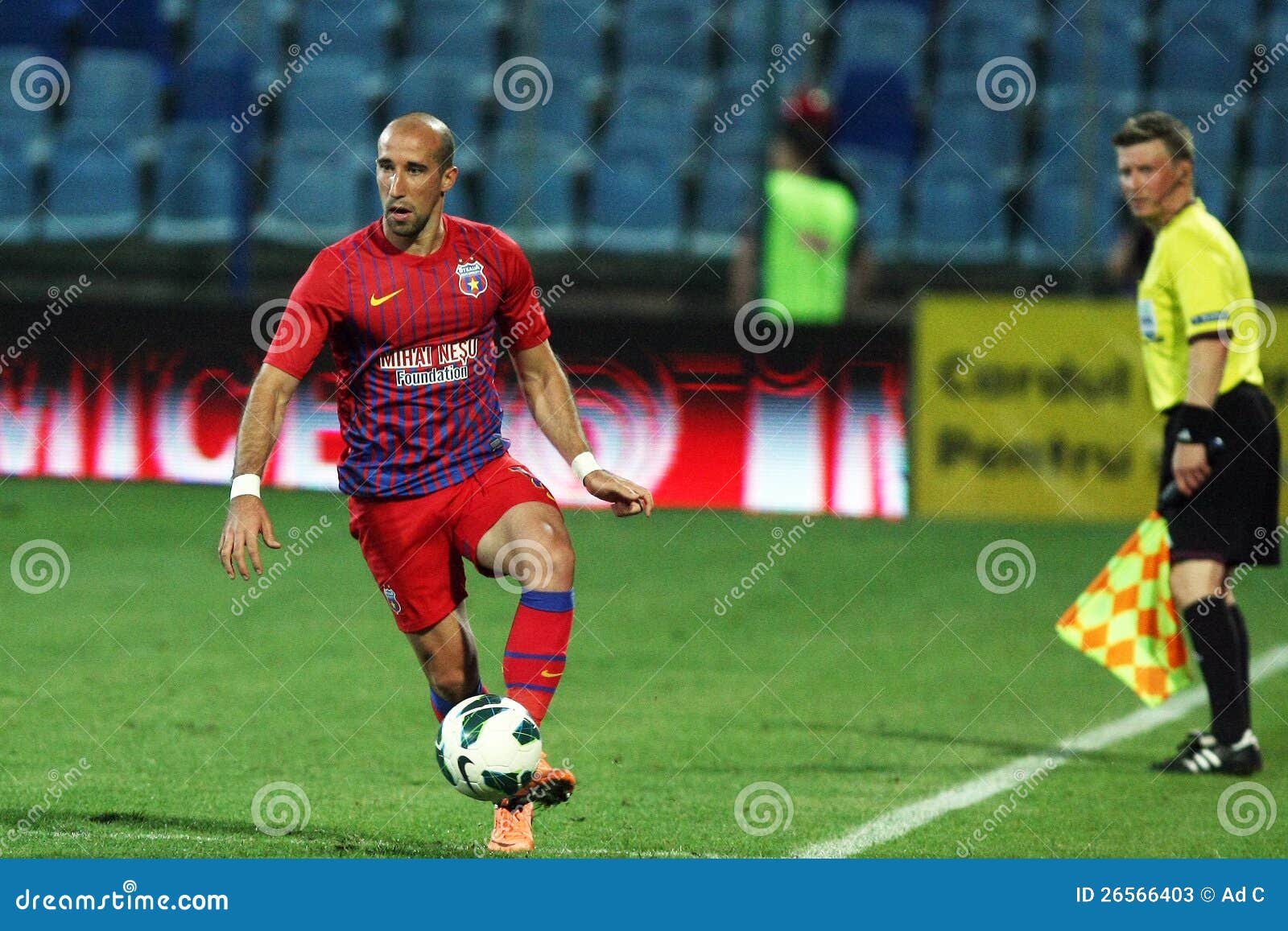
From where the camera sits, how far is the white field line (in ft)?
16.8

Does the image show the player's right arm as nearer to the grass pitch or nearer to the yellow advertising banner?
the grass pitch

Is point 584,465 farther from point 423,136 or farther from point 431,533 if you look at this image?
point 423,136

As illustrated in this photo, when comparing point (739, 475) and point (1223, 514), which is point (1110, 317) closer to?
point (739, 475)

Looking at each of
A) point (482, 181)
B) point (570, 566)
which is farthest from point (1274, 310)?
point (570, 566)

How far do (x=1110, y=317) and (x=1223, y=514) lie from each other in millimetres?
5434

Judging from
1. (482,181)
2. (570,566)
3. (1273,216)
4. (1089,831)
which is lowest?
(1089,831)

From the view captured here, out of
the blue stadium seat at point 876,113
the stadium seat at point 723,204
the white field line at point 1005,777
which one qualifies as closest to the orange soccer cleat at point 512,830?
the white field line at point 1005,777

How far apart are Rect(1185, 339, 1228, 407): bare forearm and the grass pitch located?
123cm

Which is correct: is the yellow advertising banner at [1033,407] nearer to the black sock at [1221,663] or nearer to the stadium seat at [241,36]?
the black sock at [1221,663]

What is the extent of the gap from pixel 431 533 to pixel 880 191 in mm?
9814

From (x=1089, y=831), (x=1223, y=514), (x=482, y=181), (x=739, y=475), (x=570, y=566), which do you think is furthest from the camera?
(x=482, y=181)

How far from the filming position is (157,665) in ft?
24.7

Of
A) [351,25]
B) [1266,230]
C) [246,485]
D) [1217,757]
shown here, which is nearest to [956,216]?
[1266,230]

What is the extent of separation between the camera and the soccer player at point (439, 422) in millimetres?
4750
